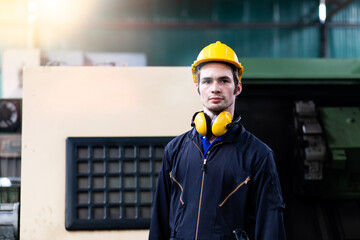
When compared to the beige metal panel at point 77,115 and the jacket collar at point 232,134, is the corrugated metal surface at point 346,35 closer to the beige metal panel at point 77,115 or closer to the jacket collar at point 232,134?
the beige metal panel at point 77,115

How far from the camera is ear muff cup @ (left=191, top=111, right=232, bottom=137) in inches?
43.4

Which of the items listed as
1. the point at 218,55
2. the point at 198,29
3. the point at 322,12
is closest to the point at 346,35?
the point at 322,12

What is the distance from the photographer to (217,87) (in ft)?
3.69

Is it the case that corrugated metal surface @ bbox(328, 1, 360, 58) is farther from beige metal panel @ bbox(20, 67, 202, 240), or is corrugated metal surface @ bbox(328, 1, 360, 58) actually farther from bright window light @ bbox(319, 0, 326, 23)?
beige metal panel @ bbox(20, 67, 202, 240)

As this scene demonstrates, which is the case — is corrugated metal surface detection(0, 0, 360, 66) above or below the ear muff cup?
above

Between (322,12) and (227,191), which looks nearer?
(227,191)

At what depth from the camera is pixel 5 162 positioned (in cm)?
287

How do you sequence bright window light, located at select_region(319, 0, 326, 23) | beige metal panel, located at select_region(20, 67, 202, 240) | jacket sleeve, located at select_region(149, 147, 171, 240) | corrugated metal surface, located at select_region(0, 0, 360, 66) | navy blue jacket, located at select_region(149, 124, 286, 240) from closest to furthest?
navy blue jacket, located at select_region(149, 124, 286, 240) < jacket sleeve, located at select_region(149, 147, 171, 240) < beige metal panel, located at select_region(20, 67, 202, 240) < corrugated metal surface, located at select_region(0, 0, 360, 66) < bright window light, located at select_region(319, 0, 326, 23)

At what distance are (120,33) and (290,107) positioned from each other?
5764 mm

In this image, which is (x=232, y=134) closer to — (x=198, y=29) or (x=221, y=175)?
(x=221, y=175)

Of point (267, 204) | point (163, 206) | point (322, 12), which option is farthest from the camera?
point (322, 12)

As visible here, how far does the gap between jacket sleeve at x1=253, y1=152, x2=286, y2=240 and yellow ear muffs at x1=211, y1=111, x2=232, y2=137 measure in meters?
0.16

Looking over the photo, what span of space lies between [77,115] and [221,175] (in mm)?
996

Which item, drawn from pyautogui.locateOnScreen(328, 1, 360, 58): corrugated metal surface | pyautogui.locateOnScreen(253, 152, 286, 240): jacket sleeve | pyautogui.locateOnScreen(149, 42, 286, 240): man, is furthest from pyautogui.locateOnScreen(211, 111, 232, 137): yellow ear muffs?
pyautogui.locateOnScreen(328, 1, 360, 58): corrugated metal surface
